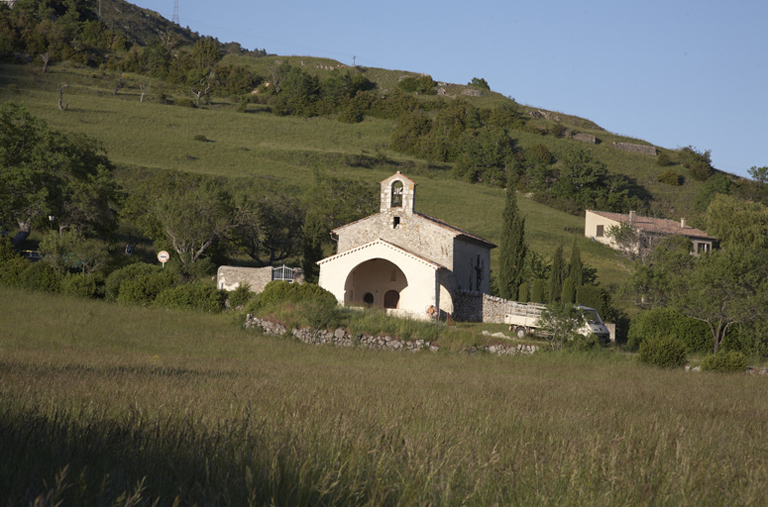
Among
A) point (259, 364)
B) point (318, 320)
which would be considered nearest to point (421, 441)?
point (259, 364)

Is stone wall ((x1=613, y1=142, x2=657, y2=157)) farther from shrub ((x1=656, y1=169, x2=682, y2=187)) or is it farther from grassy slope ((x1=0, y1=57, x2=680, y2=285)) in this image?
shrub ((x1=656, y1=169, x2=682, y2=187))

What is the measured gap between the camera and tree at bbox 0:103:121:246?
3569 centimetres

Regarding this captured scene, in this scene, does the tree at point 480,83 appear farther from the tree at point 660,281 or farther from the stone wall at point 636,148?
the tree at point 660,281

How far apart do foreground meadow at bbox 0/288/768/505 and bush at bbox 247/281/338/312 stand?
1616cm

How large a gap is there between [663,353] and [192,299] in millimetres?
19429

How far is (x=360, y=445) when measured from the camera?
4.31m

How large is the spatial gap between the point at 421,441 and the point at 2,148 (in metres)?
38.1

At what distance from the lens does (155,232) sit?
43.5 meters

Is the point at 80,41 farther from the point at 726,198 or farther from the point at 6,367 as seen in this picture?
the point at 6,367

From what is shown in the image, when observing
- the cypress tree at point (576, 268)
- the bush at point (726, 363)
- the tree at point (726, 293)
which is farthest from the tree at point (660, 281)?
the bush at point (726, 363)

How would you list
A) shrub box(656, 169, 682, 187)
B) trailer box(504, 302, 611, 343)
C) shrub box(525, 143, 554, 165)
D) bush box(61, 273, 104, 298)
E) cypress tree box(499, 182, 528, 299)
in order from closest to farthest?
trailer box(504, 302, 611, 343) → bush box(61, 273, 104, 298) → cypress tree box(499, 182, 528, 299) → shrub box(525, 143, 554, 165) → shrub box(656, 169, 682, 187)

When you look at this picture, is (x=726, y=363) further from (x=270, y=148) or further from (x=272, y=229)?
(x=270, y=148)

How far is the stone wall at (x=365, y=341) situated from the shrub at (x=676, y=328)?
6.56m

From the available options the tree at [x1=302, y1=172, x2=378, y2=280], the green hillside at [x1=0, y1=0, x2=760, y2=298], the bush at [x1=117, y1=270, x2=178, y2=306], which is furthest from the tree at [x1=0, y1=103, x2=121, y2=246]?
the green hillside at [x1=0, y1=0, x2=760, y2=298]
